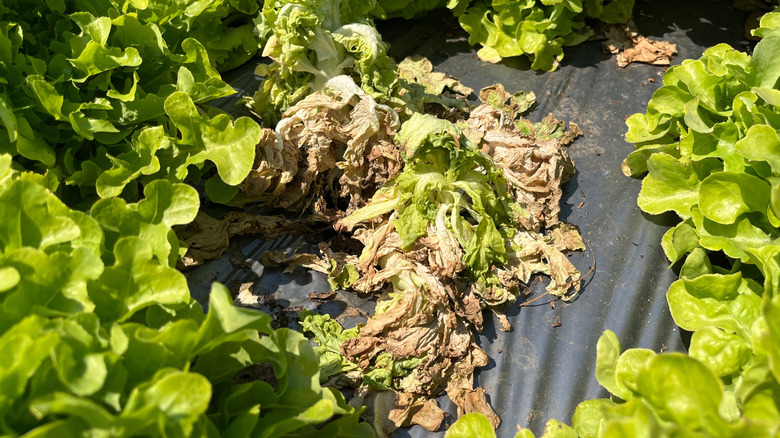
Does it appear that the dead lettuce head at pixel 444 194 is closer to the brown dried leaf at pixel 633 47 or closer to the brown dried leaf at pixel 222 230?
the brown dried leaf at pixel 222 230

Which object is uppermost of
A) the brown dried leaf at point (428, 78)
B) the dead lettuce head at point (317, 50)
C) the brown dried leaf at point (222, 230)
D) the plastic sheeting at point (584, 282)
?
the dead lettuce head at point (317, 50)

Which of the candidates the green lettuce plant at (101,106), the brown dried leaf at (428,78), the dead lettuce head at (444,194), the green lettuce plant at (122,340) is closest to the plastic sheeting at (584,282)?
the brown dried leaf at (428,78)

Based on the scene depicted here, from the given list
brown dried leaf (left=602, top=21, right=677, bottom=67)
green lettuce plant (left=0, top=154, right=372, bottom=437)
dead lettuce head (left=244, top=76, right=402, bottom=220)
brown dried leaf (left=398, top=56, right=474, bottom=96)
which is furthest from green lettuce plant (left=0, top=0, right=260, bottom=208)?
brown dried leaf (left=602, top=21, right=677, bottom=67)

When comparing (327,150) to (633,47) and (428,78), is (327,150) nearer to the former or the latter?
(428,78)

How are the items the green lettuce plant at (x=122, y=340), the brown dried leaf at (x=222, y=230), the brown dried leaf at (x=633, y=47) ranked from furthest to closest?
the brown dried leaf at (x=633, y=47) → the brown dried leaf at (x=222, y=230) → the green lettuce plant at (x=122, y=340)

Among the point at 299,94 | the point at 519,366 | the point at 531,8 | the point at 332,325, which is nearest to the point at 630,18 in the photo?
the point at 531,8

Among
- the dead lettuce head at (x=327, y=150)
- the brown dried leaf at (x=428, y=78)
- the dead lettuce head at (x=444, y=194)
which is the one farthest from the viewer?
the brown dried leaf at (x=428, y=78)

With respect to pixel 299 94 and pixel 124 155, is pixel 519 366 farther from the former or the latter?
pixel 124 155

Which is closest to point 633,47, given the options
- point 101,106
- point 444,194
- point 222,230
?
point 444,194
